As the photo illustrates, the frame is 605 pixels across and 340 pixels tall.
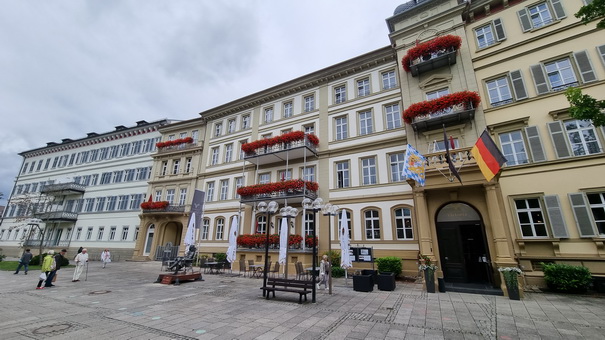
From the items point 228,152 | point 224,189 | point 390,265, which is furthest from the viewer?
point 228,152

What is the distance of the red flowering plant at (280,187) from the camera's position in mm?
17641

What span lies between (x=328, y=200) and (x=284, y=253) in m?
6.34

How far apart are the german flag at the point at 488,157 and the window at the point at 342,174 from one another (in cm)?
857

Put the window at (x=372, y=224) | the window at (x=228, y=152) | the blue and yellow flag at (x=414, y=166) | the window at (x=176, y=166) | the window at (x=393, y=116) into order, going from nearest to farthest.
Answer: the blue and yellow flag at (x=414, y=166)
the window at (x=372, y=224)
the window at (x=393, y=116)
the window at (x=228, y=152)
the window at (x=176, y=166)

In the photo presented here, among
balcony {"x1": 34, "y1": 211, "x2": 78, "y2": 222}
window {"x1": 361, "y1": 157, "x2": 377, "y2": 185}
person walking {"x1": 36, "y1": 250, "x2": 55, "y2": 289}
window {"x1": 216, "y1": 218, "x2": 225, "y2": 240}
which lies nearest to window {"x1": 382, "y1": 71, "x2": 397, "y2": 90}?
window {"x1": 361, "y1": 157, "x2": 377, "y2": 185}

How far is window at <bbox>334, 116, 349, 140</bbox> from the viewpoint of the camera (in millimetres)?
19422

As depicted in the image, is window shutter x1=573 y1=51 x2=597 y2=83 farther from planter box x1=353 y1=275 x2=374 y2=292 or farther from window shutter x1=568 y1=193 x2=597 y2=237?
planter box x1=353 y1=275 x2=374 y2=292

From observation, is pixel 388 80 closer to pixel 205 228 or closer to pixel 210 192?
pixel 210 192

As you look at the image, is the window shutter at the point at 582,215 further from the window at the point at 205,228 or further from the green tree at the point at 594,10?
the window at the point at 205,228

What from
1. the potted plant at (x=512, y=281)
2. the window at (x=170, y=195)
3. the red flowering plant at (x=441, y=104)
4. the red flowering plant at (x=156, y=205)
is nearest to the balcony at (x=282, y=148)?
the red flowering plant at (x=441, y=104)

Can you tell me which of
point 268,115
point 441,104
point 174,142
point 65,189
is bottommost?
point 65,189

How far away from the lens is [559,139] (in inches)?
478

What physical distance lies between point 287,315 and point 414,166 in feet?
28.5

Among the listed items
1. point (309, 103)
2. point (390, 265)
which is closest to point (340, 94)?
point (309, 103)
